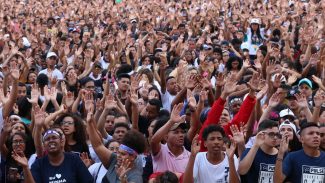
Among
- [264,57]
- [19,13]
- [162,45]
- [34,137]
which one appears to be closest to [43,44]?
[162,45]

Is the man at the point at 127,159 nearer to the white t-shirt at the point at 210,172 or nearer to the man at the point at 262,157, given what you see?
the white t-shirt at the point at 210,172

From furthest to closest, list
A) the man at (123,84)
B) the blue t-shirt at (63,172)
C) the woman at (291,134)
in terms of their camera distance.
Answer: the man at (123,84) < the woman at (291,134) < the blue t-shirt at (63,172)

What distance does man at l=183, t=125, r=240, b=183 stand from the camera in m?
5.96

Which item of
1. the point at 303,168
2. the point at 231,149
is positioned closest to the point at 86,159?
the point at 231,149

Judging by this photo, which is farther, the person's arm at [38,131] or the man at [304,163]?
the person's arm at [38,131]

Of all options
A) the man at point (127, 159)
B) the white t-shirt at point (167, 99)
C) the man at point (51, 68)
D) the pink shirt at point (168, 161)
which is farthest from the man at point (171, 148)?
the man at point (51, 68)

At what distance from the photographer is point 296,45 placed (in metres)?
14.0

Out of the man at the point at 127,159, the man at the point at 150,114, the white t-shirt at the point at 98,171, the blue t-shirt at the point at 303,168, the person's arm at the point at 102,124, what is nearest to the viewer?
the man at the point at 127,159

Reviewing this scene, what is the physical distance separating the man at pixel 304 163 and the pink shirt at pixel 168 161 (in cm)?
85

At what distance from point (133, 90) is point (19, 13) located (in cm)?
1286

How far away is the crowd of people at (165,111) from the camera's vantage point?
20.0 ft

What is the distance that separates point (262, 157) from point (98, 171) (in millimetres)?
1332

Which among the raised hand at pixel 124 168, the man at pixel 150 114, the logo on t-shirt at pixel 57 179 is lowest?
the logo on t-shirt at pixel 57 179

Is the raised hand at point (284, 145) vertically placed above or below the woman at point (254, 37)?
below
